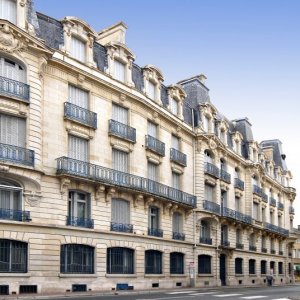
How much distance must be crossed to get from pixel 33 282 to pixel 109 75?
12.9m

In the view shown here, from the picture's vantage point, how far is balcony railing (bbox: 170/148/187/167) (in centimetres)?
3598

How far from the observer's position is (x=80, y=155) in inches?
1096

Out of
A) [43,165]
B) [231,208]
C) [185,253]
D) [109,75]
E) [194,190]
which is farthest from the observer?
[231,208]

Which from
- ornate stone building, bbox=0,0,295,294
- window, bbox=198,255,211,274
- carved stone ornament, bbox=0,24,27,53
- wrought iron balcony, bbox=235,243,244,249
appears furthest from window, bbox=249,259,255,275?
carved stone ornament, bbox=0,24,27,53

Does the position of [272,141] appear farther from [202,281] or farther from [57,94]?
[57,94]

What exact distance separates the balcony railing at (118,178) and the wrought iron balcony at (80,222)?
2.27 meters

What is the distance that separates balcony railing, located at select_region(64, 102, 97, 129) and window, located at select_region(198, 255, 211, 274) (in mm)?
15768

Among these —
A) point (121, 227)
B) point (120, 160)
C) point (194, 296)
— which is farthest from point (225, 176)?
point (194, 296)

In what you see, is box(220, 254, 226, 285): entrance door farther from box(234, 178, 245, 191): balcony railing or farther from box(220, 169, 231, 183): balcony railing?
box(234, 178, 245, 191): balcony railing

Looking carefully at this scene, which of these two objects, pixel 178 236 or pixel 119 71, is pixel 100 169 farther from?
pixel 178 236

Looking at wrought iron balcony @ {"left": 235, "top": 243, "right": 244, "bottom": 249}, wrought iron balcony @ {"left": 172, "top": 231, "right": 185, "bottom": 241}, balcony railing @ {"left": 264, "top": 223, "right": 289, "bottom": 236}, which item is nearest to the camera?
wrought iron balcony @ {"left": 172, "top": 231, "right": 185, "bottom": 241}

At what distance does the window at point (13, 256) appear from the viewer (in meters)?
22.9

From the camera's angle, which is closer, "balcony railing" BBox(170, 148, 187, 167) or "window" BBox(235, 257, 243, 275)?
"balcony railing" BBox(170, 148, 187, 167)

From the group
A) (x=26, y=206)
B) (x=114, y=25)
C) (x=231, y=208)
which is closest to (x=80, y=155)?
(x=26, y=206)
